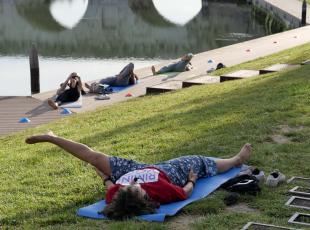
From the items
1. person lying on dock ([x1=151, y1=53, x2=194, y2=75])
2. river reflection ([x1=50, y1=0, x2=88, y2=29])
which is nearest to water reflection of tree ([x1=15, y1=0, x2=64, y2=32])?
river reflection ([x1=50, y1=0, x2=88, y2=29])

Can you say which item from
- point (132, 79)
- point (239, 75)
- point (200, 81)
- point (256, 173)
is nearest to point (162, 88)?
point (200, 81)

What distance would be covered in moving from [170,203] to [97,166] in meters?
0.81

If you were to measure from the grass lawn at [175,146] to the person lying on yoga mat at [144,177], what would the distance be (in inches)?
6.6

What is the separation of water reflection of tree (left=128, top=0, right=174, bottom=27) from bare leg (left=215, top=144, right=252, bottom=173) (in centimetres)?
3794

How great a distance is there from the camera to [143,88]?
51.3ft

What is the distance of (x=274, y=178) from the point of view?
592cm

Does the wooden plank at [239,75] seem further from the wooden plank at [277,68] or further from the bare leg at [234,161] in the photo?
the bare leg at [234,161]

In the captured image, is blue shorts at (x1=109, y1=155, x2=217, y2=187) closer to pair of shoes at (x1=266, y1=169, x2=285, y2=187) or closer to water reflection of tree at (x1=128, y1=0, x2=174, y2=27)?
pair of shoes at (x1=266, y1=169, x2=285, y2=187)

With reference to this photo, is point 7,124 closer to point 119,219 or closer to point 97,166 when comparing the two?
point 97,166

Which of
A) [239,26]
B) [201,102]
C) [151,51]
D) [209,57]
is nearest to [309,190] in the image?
[201,102]

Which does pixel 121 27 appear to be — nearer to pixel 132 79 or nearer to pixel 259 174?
pixel 132 79

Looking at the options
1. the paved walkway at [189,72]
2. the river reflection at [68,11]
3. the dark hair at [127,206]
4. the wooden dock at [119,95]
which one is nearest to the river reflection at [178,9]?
the river reflection at [68,11]

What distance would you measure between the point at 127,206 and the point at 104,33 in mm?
34913

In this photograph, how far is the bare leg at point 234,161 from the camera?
21.0 ft
